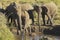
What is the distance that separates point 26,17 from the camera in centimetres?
2092

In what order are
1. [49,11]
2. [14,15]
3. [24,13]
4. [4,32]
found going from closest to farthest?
[4,32] < [14,15] < [24,13] < [49,11]

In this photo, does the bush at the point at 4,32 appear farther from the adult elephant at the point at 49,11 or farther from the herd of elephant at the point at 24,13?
the adult elephant at the point at 49,11

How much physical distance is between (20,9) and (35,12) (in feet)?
15.0

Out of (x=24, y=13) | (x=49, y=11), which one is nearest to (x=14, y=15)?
(x=24, y=13)

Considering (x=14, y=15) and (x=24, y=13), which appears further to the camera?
(x=24, y=13)

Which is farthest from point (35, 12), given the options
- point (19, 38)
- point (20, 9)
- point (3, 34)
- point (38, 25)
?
point (3, 34)

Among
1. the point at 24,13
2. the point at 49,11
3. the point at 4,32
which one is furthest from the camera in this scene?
the point at 49,11

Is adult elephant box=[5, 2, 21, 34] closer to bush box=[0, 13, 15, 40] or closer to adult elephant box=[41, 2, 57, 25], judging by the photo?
adult elephant box=[41, 2, 57, 25]

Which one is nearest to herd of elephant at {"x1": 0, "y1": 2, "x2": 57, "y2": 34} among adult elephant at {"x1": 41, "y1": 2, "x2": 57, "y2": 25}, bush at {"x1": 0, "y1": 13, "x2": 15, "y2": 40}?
adult elephant at {"x1": 41, "y1": 2, "x2": 57, "y2": 25}

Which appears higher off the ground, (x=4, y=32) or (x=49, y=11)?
(x=49, y=11)

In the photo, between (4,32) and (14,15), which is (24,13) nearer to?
(14,15)

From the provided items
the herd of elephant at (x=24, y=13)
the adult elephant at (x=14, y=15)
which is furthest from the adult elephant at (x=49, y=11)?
the adult elephant at (x=14, y=15)

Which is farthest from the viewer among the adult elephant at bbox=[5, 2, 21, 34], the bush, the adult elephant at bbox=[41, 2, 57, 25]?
the adult elephant at bbox=[41, 2, 57, 25]

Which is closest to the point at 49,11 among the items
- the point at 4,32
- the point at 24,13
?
the point at 24,13
